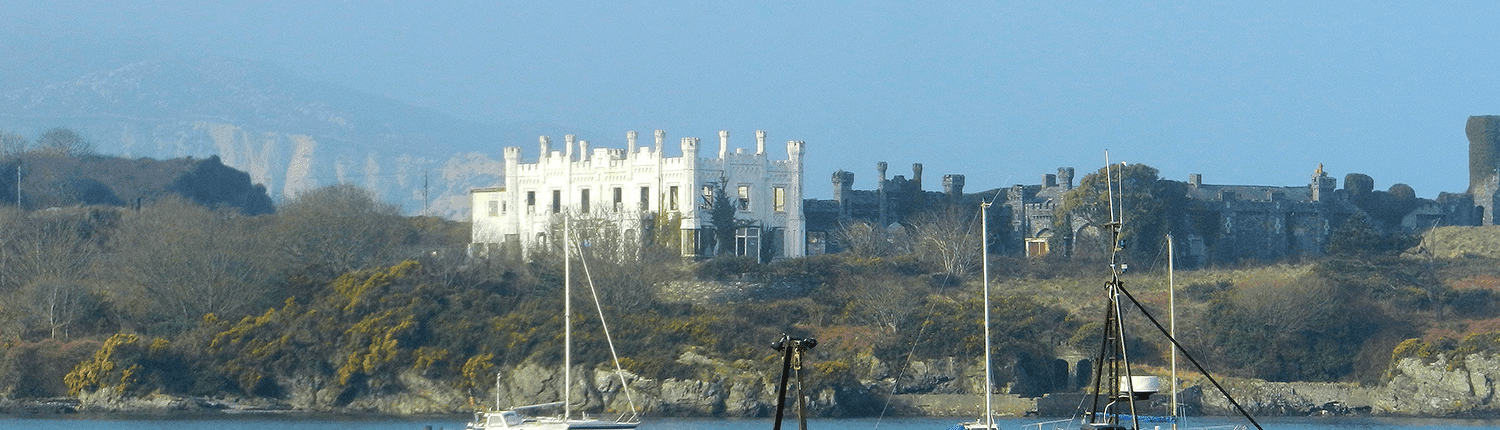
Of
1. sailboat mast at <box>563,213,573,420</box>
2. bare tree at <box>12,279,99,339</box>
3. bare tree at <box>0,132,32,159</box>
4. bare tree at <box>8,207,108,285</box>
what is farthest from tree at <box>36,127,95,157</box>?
sailboat mast at <box>563,213,573,420</box>

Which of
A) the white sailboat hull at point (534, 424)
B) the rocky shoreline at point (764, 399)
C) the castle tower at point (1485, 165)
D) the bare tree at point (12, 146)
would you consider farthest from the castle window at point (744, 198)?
the bare tree at point (12, 146)

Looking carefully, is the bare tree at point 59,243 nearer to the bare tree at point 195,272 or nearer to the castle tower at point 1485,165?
the bare tree at point 195,272

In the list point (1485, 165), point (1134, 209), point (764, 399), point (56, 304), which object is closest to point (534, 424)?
point (764, 399)

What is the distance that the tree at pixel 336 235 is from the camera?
314 feet

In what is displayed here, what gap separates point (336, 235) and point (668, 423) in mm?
29103

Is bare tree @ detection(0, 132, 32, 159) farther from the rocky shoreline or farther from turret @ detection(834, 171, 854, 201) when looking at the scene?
the rocky shoreline

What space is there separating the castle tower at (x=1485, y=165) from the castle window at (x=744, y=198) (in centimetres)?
4698

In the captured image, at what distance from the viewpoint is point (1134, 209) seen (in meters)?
104

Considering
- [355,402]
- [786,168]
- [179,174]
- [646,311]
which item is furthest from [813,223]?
[179,174]

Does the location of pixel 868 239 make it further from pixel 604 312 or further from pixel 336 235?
pixel 336 235

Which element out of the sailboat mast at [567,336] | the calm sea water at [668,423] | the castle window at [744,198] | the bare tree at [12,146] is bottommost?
the calm sea water at [668,423]

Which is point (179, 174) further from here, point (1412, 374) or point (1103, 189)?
point (1412, 374)

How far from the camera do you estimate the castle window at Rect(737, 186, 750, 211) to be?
103062 mm

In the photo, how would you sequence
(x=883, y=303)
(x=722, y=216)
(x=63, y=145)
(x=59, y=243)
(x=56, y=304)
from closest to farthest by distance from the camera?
(x=883, y=303), (x=56, y=304), (x=59, y=243), (x=722, y=216), (x=63, y=145)
